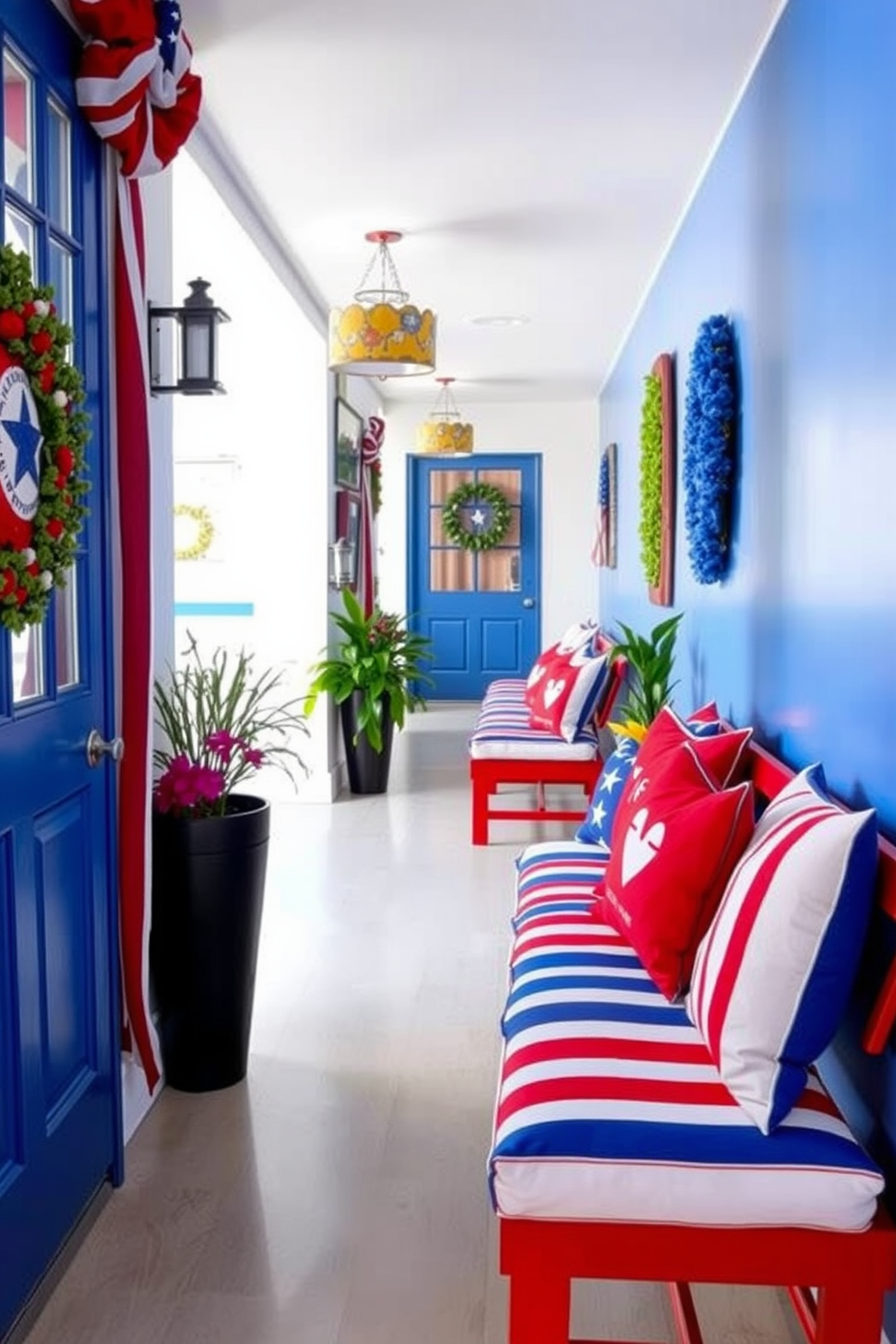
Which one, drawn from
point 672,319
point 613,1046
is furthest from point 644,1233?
point 672,319

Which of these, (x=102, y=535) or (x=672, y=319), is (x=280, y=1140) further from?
(x=672, y=319)

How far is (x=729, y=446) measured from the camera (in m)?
3.36

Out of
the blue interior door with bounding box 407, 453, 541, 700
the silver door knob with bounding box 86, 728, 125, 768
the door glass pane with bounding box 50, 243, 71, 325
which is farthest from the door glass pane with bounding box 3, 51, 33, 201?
the blue interior door with bounding box 407, 453, 541, 700

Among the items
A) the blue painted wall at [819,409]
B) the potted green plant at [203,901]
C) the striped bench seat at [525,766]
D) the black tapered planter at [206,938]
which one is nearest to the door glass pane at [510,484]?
the striped bench seat at [525,766]

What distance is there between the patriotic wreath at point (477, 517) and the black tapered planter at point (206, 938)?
6.96 metres

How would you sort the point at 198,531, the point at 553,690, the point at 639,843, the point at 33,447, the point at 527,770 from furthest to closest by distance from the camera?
the point at 198,531 → the point at 553,690 → the point at 527,770 → the point at 639,843 → the point at 33,447

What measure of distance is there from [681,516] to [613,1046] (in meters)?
2.69

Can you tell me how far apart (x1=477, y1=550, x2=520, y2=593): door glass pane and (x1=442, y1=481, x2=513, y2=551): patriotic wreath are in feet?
0.31

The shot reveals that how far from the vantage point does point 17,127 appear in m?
1.98

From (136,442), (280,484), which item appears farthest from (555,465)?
(136,442)

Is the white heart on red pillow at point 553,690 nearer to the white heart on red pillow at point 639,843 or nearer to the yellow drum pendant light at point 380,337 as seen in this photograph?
the yellow drum pendant light at point 380,337

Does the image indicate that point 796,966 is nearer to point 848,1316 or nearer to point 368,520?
point 848,1316

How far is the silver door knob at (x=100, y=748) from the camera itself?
7.43 ft

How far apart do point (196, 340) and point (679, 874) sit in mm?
1619
